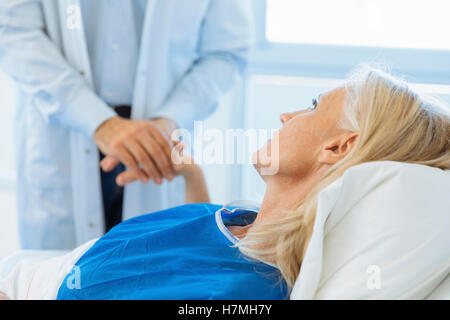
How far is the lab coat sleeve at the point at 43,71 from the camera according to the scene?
1210mm

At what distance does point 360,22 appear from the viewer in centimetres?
163

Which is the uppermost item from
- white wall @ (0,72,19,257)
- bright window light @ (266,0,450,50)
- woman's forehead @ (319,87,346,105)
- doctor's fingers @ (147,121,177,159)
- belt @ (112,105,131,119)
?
bright window light @ (266,0,450,50)

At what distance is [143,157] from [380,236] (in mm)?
579

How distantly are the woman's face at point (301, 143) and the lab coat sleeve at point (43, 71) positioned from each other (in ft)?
1.72

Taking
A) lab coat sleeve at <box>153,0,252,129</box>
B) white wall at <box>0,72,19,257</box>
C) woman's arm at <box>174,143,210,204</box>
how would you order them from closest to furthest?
woman's arm at <box>174,143,210,204</box> → lab coat sleeve at <box>153,0,252,129</box> → white wall at <box>0,72,19,257</box>

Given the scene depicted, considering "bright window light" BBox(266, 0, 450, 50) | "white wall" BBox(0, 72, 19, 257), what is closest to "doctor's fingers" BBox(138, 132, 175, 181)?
"bright window light" BBox(266, 0, 450, 50)

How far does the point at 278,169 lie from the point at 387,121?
0.19 metres

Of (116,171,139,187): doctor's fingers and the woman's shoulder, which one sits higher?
(116,171,139,187): doctor's fingers

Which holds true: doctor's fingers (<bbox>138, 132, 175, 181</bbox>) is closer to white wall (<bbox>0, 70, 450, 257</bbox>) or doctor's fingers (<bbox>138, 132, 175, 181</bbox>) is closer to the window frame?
white wall (<bbox>0, 70, 450, 257</bbox>)

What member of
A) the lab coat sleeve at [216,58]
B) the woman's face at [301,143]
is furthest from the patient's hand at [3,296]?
the lab coat sleeve at [216,58]

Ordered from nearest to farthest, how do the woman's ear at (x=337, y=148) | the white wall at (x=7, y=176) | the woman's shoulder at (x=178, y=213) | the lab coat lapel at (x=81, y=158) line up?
the woman's ear at (x=337, y=148) < the woman's shoulder at (x=178, y=213) < the lab coat lapel at (x=81, y=158) < the white wall at (x=7, y=176)

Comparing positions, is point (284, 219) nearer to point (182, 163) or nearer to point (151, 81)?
point (182, 163)

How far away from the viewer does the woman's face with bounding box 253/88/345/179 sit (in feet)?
2.74

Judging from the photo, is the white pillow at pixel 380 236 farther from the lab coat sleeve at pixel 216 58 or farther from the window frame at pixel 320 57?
the lab coat sleeve at pixel 216 58
